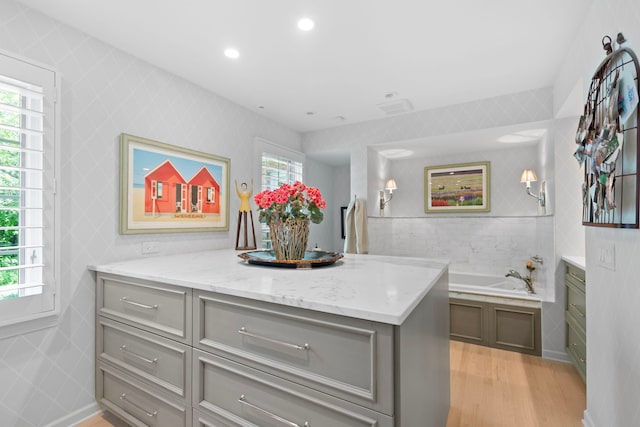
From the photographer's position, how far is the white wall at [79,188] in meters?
1.80

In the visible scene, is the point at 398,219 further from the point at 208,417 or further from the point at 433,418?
the point at 208,417

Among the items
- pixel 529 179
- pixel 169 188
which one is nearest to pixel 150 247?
pixel 169 188

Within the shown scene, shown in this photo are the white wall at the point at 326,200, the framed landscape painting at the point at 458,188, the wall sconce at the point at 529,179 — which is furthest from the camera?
the white wall at the point at 326,200

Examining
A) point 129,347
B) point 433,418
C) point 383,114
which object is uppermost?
point 383,114

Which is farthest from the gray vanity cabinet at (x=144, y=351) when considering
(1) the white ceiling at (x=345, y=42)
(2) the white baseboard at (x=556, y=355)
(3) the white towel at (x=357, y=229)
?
(2) the white baseboard at (x=556, y=355)

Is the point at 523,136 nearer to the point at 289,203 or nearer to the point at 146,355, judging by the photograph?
the point at 289,203

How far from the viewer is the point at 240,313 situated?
4.33 ft

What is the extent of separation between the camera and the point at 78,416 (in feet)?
6.58

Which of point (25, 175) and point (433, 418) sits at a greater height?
point (25, 175)

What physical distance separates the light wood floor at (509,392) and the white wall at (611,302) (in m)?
0.27

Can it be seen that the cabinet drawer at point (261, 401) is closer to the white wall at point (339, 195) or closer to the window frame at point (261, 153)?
the window frame at point (261, 153)

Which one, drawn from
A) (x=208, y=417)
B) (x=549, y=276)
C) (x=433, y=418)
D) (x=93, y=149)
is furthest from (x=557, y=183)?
(x=93, y=149)

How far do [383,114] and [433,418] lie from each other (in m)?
3.07

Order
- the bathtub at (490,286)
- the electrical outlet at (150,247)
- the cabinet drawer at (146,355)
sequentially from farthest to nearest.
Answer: the bathtub at (490,286) < the electrical outlet at (150,247) < the cabinet drawer at (146,355)
